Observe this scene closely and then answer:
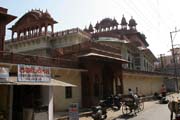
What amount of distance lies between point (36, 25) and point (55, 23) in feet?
8.40

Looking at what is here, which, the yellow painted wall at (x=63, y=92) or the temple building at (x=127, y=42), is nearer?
the yellow painted wall at (x=63, y=92)

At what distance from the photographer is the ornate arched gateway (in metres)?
32.0

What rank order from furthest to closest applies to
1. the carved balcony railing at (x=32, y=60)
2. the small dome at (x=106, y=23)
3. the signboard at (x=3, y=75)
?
1. the small dome at (x=106, y=23)
2. the carved balcony railing at (x=32, y=60)
3. the signboard at (x=3, y=75)

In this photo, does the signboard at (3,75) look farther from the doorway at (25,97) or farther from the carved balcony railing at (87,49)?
the carved balcony railing at (87,49)

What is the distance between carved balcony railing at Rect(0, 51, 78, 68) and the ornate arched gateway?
1388 cm

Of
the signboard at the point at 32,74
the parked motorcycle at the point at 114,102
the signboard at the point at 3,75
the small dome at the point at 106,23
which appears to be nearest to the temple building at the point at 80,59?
the parked motorcycle at the point at 114,102

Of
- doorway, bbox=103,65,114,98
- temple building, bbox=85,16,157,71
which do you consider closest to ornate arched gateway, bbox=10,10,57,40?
temple building, bbox=85,16,157,71

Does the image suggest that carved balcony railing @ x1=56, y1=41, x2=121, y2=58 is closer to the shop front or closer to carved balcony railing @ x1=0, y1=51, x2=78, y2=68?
carved balcony railing @ x1=0, y1=51, x2=78, y2=68

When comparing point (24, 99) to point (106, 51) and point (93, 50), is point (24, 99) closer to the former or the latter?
point (93, 50)

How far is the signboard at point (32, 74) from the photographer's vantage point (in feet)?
39.1

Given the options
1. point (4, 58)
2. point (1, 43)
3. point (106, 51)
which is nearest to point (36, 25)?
point (106, 51)

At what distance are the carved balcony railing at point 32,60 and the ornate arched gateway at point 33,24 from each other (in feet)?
45.5

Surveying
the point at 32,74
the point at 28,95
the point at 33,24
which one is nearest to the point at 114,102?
the point at 28,95

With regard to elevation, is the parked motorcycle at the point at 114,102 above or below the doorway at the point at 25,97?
below
